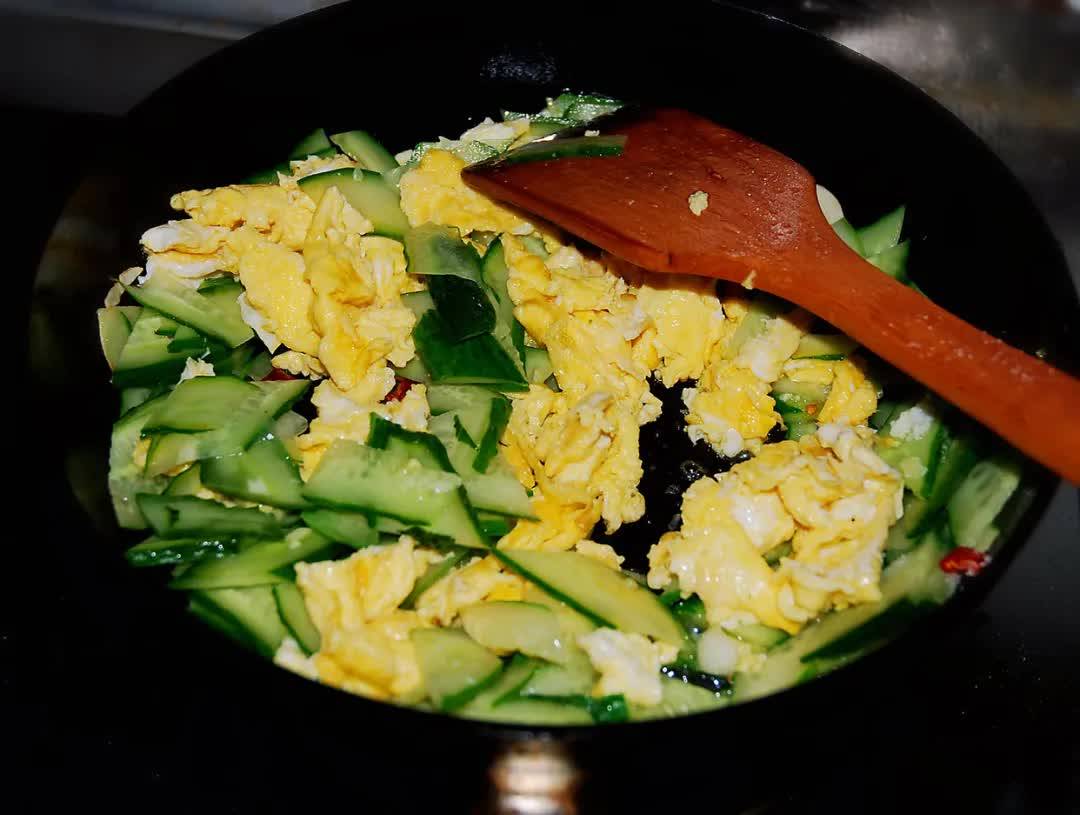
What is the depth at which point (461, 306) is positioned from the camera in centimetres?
269

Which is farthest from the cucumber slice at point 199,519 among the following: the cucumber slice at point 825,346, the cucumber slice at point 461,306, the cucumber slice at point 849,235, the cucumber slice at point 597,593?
the cucumber slice at point 849,235

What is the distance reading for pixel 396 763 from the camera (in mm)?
2088

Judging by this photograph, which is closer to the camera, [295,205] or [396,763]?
[396,763]

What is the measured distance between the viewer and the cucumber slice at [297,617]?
2209 millimetres

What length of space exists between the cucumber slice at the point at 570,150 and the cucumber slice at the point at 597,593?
3.85ft

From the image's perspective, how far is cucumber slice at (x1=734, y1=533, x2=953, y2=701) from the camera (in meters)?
2.17

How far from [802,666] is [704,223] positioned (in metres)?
1.16

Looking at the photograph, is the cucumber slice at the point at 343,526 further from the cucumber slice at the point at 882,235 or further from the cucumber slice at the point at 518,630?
the cucumber slice at the point at 882,235

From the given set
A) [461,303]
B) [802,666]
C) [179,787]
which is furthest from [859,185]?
[179,787]

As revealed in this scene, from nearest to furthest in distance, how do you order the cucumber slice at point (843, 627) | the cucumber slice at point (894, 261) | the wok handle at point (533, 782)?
the wok handle at point (533, 782) → the cucumber slice at point (843, 627) → the cucumber slice at point (894, 261)

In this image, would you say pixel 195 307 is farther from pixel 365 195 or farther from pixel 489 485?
pixel 489 485

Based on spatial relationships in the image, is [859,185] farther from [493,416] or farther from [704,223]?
[493,416]

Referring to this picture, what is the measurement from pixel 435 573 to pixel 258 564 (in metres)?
0.41

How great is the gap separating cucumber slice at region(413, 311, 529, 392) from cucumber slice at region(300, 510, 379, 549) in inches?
19.6
